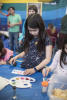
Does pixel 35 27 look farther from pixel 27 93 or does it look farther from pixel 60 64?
pixel 27 93

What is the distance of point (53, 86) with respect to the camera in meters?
1.02

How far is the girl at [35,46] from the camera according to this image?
1448 millimetres

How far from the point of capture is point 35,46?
166 centimetres

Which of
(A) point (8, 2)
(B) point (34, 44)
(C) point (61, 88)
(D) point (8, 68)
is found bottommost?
(D) point (8, 68)

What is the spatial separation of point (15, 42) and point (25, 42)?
215 centimetres

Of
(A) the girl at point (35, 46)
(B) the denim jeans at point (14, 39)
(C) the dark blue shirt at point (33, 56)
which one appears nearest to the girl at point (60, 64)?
(A) the girl at point (35, 46)

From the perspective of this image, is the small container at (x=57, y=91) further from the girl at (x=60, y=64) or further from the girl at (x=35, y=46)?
the girl at (x=35, y=46)

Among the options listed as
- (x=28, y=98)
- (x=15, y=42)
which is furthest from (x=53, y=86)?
(x=15, y=42)

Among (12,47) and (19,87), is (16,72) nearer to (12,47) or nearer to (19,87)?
(19,87)

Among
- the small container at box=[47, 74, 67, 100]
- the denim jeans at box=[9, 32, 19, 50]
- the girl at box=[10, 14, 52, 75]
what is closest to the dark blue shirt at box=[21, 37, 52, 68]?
the girl at box=[10, 14, 52, 75]

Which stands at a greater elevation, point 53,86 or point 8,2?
point 8,2


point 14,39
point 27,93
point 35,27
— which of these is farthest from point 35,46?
point 14,39

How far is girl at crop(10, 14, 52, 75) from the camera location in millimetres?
1448

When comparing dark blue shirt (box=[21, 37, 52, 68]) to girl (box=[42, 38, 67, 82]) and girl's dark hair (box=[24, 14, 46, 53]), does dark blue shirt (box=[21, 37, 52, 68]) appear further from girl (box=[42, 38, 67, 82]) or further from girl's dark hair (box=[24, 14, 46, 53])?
girl (box=[42, 38, 67, 82])
